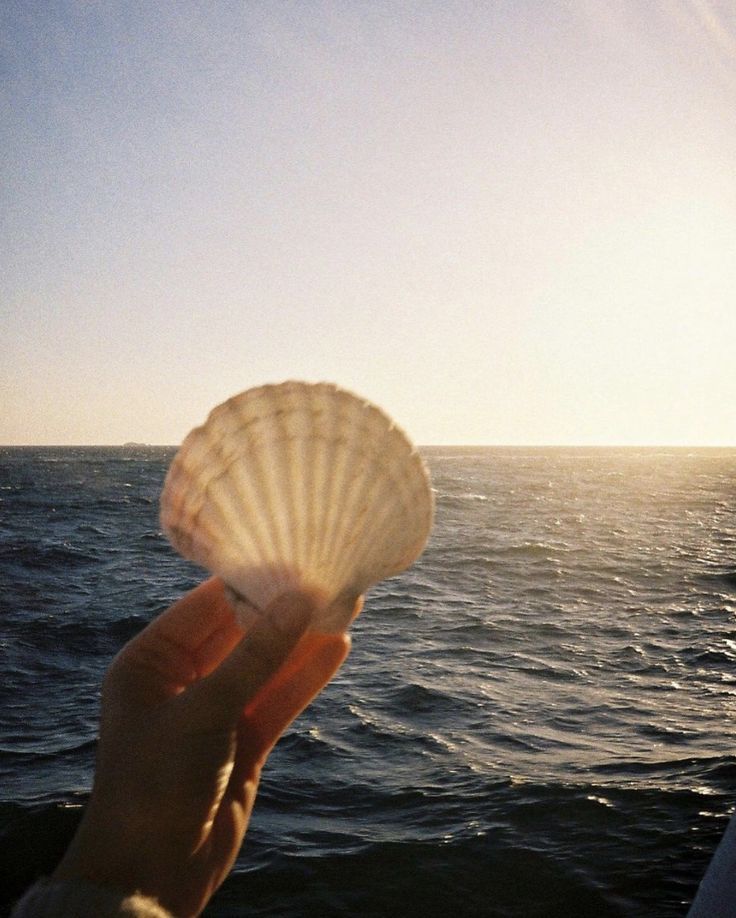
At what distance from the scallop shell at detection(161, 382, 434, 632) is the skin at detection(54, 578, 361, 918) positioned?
61 cm

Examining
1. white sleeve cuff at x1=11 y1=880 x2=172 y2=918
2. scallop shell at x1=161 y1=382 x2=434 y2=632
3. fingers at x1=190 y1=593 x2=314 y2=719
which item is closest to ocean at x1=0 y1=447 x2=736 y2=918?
scallop shell at x1=161 y1=382 x2=434 y2=632

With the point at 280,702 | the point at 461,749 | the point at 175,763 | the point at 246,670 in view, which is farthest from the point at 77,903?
the point at 461,749

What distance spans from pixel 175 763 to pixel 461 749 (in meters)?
6.80

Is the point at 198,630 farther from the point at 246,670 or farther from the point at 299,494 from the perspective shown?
the point at 299,494

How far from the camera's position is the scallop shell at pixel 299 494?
105 inches

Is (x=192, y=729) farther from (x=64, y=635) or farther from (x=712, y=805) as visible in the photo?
(x=64, y=635)

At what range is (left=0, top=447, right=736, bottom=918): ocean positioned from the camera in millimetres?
5406

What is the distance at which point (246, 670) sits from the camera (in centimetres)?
177

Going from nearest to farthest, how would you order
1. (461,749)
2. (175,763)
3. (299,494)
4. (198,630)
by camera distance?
(175,763) → (198,630) → (299,494) → (461,749)

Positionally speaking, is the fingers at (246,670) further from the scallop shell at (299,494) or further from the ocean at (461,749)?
the ocean at (461,749)

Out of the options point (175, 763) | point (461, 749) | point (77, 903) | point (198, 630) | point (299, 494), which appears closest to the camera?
point (77, 903)

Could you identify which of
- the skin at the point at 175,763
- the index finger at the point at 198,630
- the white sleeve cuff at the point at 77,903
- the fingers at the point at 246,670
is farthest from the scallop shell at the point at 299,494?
the white sleeve cuff at the point at 77,903

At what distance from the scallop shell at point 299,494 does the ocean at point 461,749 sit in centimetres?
376

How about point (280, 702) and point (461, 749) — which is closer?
point (280, 702)
